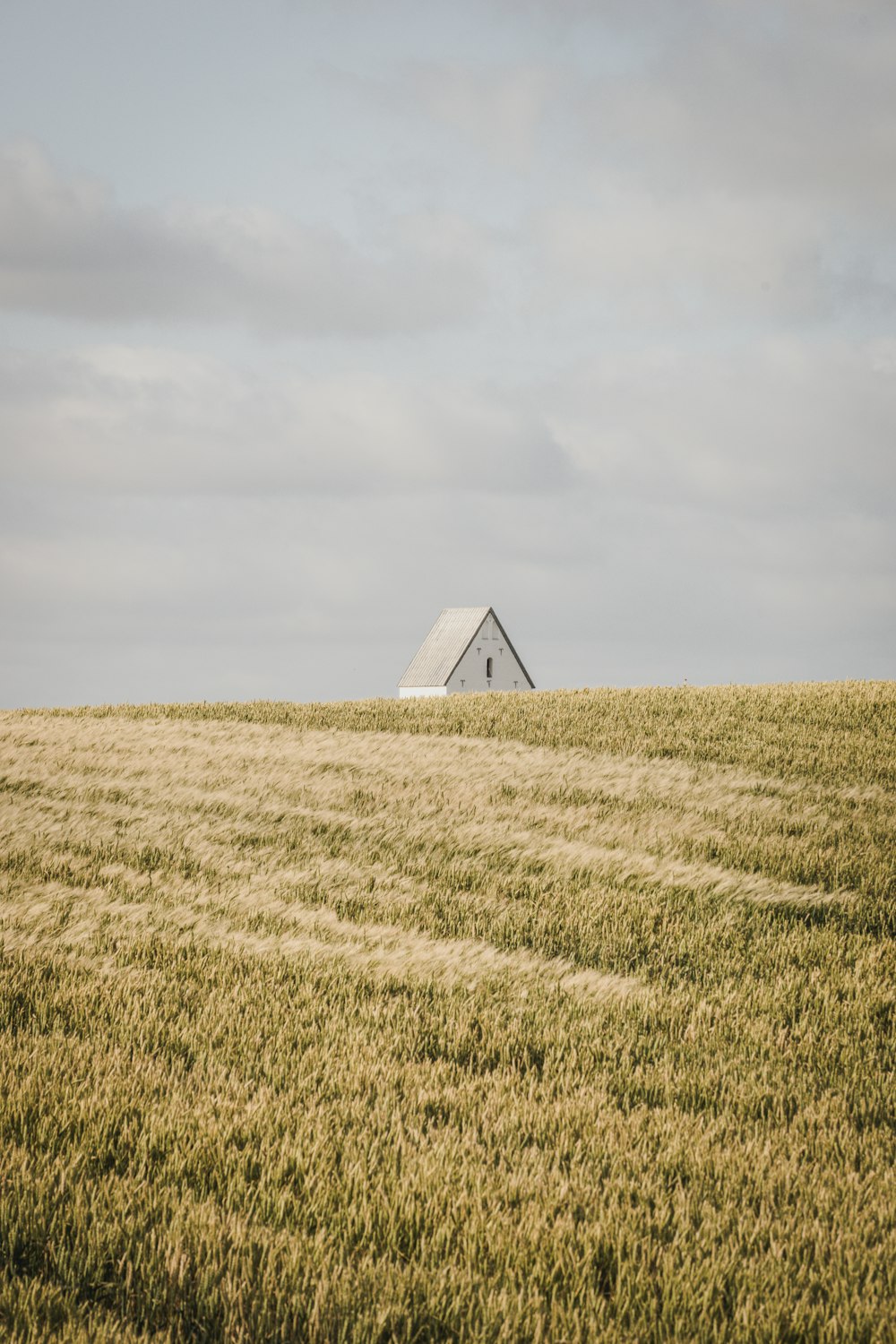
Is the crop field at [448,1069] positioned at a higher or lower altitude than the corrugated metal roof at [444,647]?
lower

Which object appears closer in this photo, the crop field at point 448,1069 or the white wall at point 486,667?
the crop field at point 448,1069

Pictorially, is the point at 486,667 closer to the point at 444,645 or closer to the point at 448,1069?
the point at 444,645

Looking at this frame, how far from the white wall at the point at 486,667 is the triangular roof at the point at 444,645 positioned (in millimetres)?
616

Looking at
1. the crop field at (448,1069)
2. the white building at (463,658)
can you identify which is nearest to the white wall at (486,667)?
the white building at (463,658)

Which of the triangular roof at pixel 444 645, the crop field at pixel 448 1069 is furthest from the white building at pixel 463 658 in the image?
the crop field at pixel 448 1069

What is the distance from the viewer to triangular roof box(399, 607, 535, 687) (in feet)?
249

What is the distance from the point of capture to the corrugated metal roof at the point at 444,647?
249 feet

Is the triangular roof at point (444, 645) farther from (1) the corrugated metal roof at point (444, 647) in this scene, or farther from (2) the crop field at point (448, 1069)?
(2) the crop field at point (448, 1069)

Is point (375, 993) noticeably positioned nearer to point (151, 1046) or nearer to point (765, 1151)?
point (151, 1046)

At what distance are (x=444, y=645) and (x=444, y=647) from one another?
248 mm

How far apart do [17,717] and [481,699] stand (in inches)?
477

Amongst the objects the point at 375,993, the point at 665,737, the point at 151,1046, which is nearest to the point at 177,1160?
the point at 151,1046

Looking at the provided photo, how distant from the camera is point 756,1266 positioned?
12.9ft

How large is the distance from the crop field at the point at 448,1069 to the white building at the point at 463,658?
202ft
